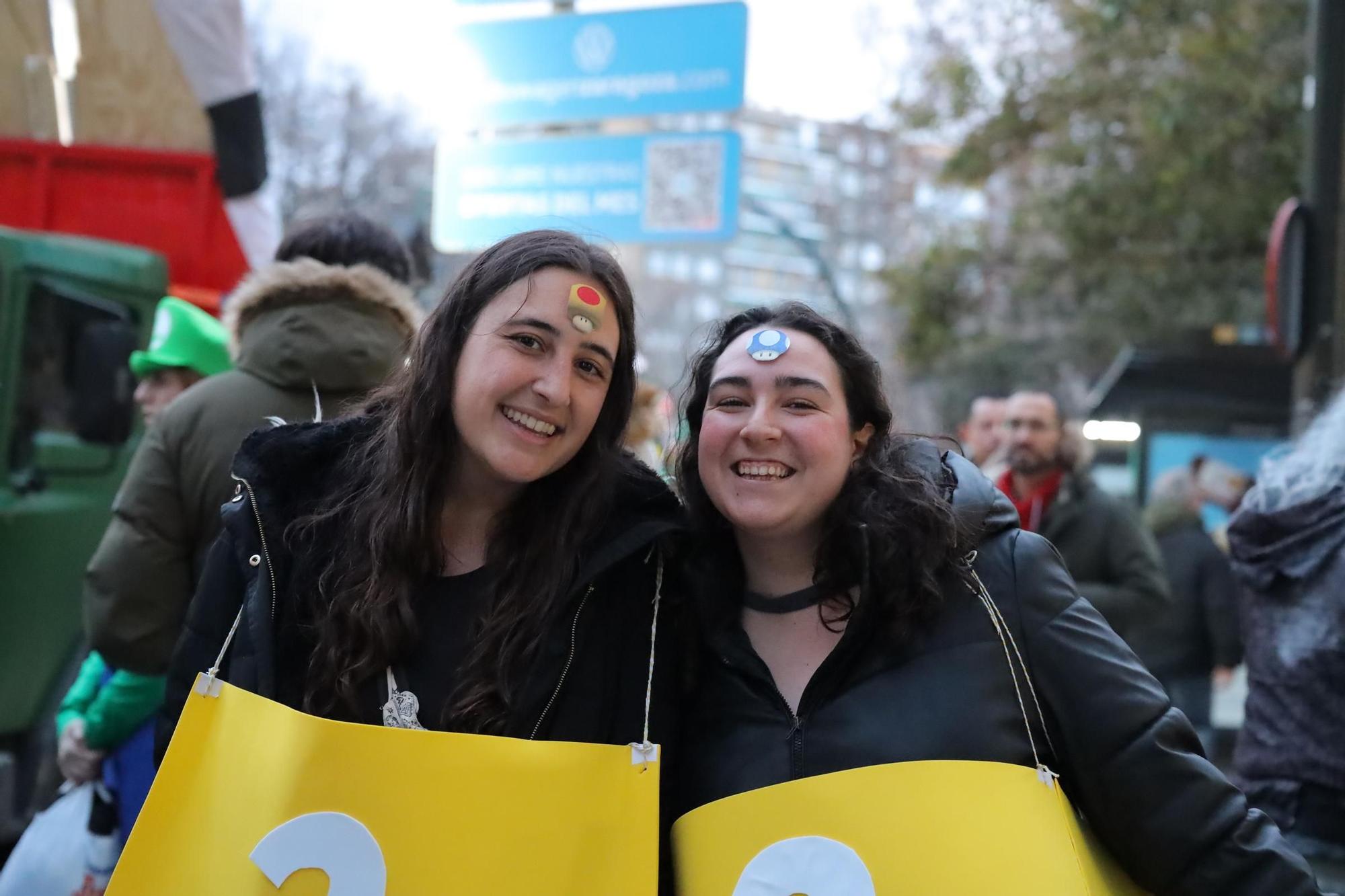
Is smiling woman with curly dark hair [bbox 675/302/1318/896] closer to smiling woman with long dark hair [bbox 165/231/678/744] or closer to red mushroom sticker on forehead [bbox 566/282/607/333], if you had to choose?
smiling woman with long dark hair [bbox 165/231/678/744]

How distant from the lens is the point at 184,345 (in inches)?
155

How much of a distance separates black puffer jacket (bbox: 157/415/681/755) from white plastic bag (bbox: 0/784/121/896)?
0.95 meters

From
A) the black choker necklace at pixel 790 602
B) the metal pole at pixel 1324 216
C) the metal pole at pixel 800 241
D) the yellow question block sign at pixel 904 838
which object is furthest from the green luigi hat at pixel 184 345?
the metal pole at pixel 800 241

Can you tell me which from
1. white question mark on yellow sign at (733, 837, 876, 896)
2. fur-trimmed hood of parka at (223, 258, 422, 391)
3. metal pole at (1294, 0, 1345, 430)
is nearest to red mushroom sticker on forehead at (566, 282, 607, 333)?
fur-trimmed hood of parka at (223, 258, 422, 391)

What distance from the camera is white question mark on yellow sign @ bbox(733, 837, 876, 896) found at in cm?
186

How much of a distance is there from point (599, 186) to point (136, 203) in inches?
105

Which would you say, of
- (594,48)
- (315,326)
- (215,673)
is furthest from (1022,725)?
(594,48)

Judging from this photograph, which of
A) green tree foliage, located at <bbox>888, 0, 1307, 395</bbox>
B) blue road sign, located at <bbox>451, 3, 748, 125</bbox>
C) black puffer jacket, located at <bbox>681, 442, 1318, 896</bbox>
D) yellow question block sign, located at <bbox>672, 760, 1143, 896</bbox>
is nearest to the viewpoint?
yellow question block sign, located at <bbox>672, 760, 1143, 896</bbox>

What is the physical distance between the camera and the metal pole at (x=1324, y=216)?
16.3 ft

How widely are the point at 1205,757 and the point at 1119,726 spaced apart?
0.58 feet

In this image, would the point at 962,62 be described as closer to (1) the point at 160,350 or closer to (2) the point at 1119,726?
(1) the point at 160,350

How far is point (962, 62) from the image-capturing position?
13.2 metres

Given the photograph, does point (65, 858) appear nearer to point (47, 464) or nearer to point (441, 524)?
point (441, 524)

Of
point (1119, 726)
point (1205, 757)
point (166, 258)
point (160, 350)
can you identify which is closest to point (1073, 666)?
point (1119, 726)
